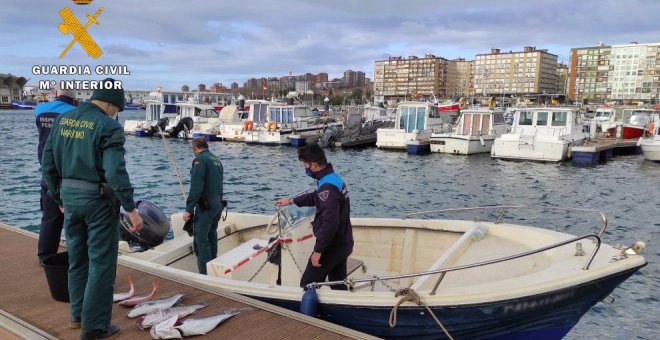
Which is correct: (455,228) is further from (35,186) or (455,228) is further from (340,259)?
(35,186)

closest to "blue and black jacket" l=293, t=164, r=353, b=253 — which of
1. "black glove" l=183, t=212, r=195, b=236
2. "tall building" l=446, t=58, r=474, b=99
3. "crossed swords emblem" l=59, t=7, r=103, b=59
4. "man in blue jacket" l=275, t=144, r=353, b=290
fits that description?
"man in blue jacket" l=275, t=144, r=353, b=290

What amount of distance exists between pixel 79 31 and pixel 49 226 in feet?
31.9

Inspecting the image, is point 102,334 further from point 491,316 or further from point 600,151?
point 600,151

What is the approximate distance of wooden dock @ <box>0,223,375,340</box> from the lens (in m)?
3.77

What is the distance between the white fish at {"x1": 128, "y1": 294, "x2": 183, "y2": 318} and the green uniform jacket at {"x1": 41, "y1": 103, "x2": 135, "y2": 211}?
48.8 inches

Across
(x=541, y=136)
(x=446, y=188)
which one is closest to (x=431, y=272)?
(x=446, y=188)

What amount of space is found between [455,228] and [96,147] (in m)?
4.85

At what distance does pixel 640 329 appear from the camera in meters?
6.78

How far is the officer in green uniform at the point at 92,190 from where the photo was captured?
3.27 m

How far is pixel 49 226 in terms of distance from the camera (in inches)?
190

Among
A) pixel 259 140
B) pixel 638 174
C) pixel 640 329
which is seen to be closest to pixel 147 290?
pixel 640 329

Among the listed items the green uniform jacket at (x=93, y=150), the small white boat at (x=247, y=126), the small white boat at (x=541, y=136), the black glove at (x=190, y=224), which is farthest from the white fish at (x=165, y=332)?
the small white boat at (x=247, y=126)

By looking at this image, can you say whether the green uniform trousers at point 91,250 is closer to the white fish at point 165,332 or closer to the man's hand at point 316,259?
the white fish at point 165,332

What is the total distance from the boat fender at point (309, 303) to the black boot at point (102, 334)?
5.32ft
